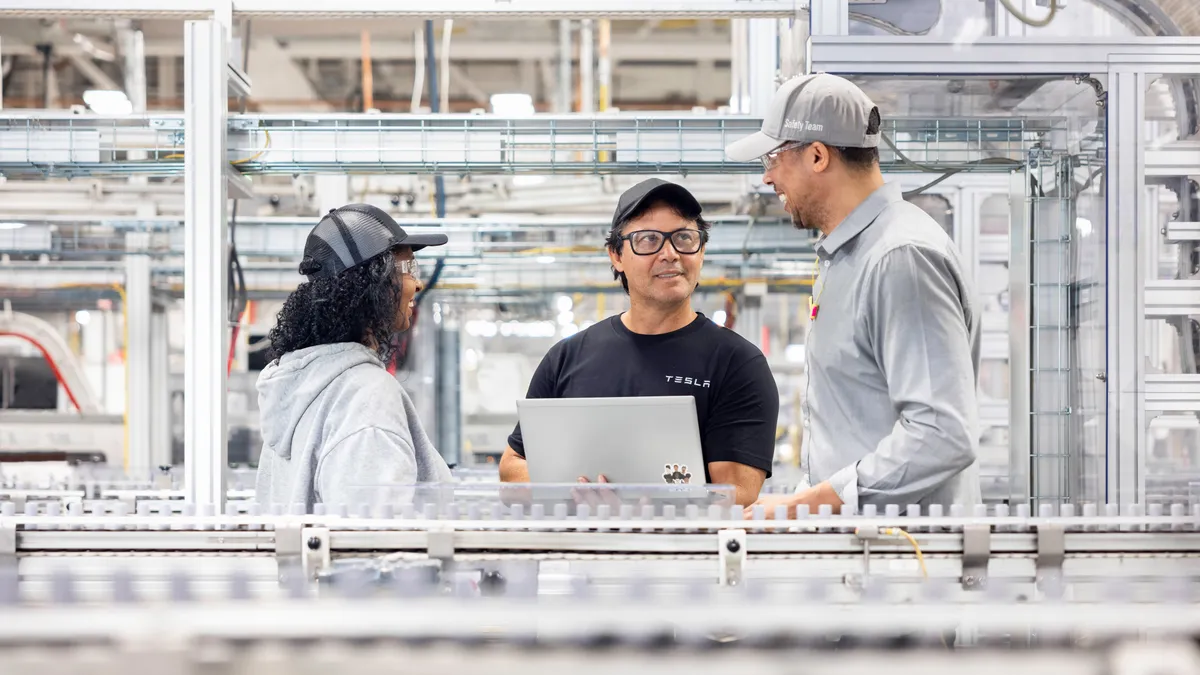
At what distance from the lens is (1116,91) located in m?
1.86

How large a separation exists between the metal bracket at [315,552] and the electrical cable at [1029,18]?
60.2 inches

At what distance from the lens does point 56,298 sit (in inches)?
206

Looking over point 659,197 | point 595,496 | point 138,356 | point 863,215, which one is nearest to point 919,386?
point 863,215

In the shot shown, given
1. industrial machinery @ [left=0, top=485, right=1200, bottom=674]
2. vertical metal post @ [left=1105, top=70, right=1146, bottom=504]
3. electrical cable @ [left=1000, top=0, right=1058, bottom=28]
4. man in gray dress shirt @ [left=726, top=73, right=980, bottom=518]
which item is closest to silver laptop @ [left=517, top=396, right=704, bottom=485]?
man in gray dress shirt @ [left=726, top=73, right=980, bottom=518]

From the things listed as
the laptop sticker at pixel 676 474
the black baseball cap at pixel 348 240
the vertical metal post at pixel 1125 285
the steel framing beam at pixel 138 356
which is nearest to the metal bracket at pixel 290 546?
the laptop sticker at pixel 676 474

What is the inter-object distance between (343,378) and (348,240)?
9.8 inches

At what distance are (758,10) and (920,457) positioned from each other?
3.52 feet

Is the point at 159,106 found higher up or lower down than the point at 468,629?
higher up

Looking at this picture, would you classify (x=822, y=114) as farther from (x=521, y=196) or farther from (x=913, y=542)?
(x=521, y=196)

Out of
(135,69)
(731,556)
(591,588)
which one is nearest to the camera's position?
(591,588)

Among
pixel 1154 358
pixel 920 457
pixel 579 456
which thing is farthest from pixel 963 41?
pixel 579 456

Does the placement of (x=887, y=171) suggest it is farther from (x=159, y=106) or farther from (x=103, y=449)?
(x=159, y=106)

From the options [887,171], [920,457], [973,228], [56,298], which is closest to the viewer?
[920,457]

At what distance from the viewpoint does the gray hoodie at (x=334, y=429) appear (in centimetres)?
145
